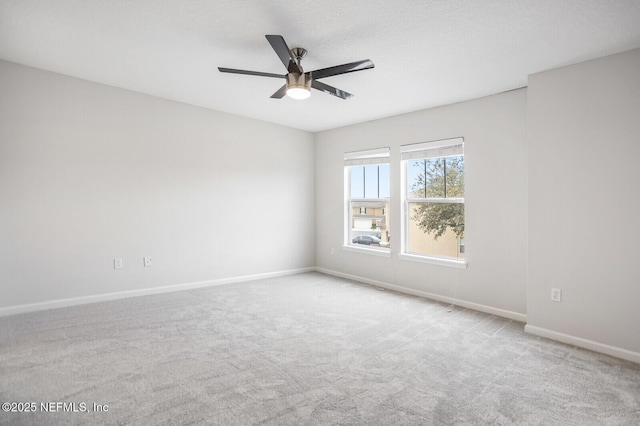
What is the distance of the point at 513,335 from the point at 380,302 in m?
1.51

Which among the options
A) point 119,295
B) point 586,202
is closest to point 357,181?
point 586,202

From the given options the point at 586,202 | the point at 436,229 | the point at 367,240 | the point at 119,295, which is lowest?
the point at 119,295

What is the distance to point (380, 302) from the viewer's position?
4.29 metres

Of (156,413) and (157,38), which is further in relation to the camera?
(157,38)

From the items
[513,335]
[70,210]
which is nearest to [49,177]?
[70,210]

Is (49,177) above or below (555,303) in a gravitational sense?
above

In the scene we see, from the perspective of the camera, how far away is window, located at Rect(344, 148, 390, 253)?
5.34m

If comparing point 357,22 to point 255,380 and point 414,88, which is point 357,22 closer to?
point 414,88

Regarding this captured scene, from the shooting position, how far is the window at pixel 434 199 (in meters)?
4.43

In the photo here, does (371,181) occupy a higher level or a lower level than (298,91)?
lower

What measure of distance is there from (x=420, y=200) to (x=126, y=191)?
392cm

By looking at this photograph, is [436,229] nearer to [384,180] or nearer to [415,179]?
[415,179]

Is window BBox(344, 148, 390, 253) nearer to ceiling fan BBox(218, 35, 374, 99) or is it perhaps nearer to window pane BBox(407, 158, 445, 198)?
window pane BBox(407, 158, 445, 198)

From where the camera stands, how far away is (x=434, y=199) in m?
4.61
